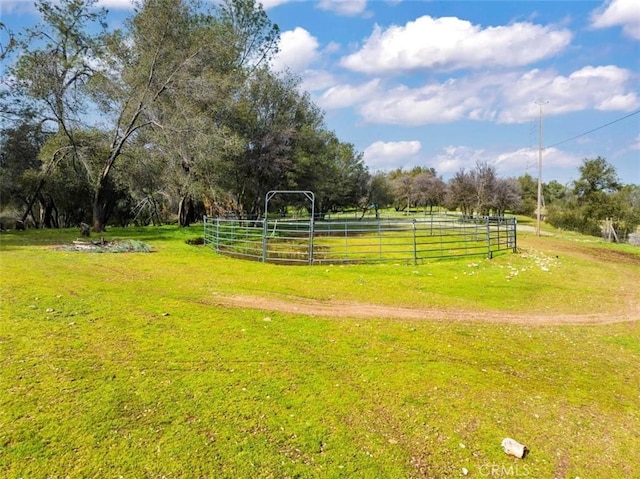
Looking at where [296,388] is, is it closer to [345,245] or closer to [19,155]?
[345,245]

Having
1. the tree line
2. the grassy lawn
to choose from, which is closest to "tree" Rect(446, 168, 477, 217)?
the tree line

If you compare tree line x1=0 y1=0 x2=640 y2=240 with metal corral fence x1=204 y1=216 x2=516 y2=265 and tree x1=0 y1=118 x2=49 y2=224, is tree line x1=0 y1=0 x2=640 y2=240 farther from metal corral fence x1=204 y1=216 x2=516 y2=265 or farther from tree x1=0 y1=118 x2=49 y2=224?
metal corral fence x1=204 y1=216 x2=516 y2=265

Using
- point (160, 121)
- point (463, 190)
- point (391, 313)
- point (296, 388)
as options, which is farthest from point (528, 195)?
point (296, 388)

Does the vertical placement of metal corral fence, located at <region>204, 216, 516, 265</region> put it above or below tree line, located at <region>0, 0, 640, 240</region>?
below

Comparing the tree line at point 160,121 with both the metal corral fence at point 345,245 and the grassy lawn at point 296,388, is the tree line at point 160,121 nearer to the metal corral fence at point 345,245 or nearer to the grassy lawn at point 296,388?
the metal corral fence at point 345,245

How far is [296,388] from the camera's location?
3516mm

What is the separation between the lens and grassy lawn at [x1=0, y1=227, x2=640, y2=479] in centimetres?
265

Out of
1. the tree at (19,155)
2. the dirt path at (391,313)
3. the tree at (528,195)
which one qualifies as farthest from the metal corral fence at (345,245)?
the tree at (528,195)

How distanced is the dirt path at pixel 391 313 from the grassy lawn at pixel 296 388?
8cm

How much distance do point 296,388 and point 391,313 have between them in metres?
3.02

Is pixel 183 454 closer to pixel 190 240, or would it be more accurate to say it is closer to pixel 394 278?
pixel 394 278

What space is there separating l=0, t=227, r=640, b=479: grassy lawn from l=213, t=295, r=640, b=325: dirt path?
3.0 inches

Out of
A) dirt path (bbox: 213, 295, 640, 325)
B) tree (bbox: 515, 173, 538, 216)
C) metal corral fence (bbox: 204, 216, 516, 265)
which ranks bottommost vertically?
dirt path (bbox: 213, 295, 640, 325)

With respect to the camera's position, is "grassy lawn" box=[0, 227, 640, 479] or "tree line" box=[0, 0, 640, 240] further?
"tree line" box=[0, 0, 640, 240]
